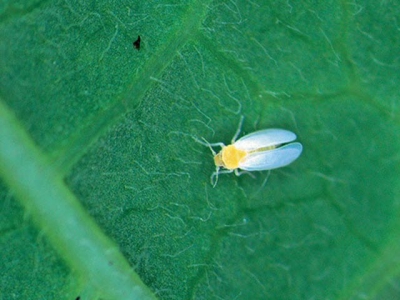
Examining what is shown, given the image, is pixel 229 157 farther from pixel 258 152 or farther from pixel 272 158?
pixel 272 158

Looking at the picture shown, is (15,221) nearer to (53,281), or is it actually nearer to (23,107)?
(53,281)

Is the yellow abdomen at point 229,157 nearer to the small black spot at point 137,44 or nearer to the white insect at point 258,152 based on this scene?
the white insect at point 258,152

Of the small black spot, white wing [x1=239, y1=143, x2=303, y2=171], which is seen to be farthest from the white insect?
the small black spot

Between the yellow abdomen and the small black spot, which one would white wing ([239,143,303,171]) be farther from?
the small black spot

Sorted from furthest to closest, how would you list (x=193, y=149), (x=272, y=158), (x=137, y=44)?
(x=272, y=158)
(x=193, y=149)
(x=137, y=44)

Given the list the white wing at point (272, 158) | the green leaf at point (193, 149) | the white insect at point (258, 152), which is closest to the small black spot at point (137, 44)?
the green leaf at point (193, 149)

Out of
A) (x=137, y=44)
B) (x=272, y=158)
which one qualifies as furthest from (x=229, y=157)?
(x=137, y=44)
